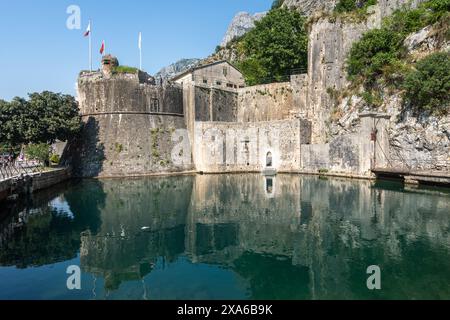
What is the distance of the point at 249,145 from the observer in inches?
1259

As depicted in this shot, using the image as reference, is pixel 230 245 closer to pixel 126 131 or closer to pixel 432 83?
pixel 432 83

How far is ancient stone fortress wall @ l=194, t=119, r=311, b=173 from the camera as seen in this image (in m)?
30.7

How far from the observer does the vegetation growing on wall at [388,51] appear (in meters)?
25.2

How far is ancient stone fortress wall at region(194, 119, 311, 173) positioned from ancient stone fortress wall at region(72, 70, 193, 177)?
2.13 m

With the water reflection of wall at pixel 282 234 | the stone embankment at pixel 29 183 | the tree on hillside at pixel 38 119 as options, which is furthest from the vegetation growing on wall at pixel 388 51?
the stone embankment at pixel 29 183

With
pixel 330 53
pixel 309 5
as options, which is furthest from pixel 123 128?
pixel 309 5

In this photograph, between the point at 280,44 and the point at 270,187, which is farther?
the point at 280,44

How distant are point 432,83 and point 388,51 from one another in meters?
6.91

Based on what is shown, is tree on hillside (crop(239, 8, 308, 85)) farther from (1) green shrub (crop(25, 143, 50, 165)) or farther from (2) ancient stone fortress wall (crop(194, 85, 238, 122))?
(1) green shrub (crop(25, 143, 50, 165))

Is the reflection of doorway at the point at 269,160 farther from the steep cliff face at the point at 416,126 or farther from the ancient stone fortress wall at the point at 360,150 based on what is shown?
the steep cliff face at the point at 416,126

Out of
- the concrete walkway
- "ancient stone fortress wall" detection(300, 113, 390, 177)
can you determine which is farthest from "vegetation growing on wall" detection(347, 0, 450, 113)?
the concrete walkway

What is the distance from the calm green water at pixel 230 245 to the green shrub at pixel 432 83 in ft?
19.7

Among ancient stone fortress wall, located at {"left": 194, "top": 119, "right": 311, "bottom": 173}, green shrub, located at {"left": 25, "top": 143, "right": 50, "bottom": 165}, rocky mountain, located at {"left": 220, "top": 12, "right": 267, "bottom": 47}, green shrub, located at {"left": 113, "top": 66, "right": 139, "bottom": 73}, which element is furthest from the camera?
rocky mountain, located at {"left": 220, "top": 12, "right": 267, "bottom": 47}
